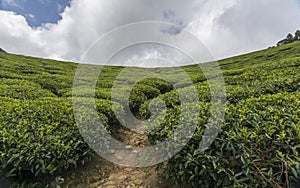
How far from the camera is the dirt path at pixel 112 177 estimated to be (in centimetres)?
346

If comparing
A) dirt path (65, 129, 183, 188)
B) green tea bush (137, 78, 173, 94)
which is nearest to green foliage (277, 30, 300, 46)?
green tea bush (137, 78, 173, 94)

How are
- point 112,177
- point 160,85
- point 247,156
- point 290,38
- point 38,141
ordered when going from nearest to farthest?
1. point 247,156
2. point 38,141
3. point 112,177
4. point 160,85
5. point 290,38

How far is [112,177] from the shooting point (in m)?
3.75

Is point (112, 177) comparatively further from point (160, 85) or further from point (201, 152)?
point (160, 85)

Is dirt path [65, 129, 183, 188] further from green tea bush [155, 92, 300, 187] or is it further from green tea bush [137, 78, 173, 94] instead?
green tea bush [137, 78, 173, 94]

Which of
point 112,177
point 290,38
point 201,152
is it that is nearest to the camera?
point 201,152

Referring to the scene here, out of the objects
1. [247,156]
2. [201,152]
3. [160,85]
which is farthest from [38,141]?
[160,85]

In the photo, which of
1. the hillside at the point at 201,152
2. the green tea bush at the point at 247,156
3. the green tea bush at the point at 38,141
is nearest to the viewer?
the green tea bush at the point at 247,156

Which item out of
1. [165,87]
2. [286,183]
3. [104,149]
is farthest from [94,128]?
[165,87]

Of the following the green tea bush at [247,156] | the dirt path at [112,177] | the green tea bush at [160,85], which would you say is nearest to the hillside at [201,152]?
the green tea bush at [247,156]

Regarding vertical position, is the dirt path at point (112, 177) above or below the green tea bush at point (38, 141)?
below

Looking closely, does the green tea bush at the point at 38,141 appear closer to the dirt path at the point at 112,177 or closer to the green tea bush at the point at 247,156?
the dirt path at the point at 112,177

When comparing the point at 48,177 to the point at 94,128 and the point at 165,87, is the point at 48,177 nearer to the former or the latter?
the point at 94,128

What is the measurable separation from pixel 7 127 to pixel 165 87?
7.37 metres
